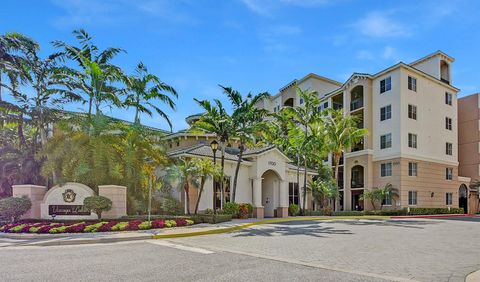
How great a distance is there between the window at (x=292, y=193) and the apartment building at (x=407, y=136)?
10.9 meters

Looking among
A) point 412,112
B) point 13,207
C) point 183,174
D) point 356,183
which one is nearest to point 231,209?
point 183,174

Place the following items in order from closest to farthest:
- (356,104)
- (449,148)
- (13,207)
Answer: (13,207), (356,104), (449,148)

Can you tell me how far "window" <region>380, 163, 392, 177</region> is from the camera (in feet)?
130

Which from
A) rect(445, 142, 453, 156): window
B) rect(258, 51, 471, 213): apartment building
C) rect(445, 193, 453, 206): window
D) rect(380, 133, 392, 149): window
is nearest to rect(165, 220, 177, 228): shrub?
rect(258, 51, 471, 213): apartment building

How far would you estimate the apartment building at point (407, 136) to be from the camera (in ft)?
128

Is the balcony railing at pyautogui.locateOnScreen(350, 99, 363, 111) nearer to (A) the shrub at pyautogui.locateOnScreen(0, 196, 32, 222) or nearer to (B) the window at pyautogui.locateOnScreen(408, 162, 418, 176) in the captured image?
(B) the window at pyautogui.locateOnScreen(408, 162, 418, 176)

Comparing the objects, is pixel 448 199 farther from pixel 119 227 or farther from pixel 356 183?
pixel 119 227

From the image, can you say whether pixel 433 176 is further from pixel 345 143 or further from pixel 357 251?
pixel 357 251

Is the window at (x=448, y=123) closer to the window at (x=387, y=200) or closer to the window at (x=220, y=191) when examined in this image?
the window at (x=387, y=200)

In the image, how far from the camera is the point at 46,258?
10.1 metres

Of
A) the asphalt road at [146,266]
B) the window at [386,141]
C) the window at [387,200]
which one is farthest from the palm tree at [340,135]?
the asphalt road at [146,266]

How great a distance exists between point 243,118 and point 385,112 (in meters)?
21.5

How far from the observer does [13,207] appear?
18.4m

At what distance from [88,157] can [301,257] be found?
1370 centimetres
